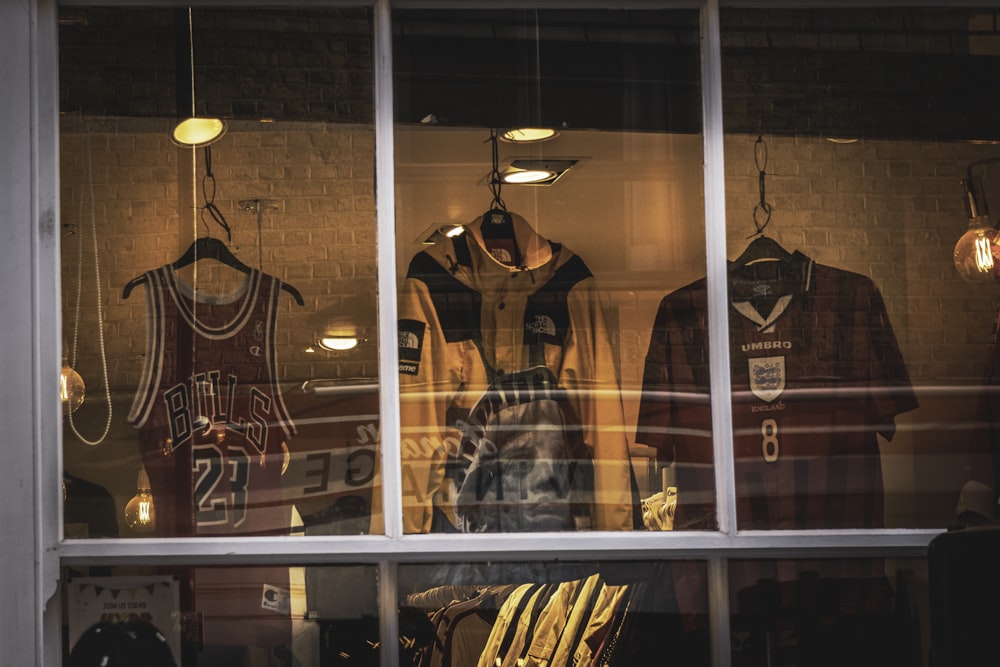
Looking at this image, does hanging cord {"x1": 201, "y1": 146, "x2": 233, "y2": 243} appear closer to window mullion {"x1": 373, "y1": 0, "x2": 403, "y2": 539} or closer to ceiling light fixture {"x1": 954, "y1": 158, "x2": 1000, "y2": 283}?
window mullion {"x1": 373, "y1": 0, "x2": 403, "y2": 539}

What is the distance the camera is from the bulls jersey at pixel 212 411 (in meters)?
3.01

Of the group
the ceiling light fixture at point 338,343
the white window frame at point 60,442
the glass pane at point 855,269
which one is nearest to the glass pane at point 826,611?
the white window frame at point 60,442

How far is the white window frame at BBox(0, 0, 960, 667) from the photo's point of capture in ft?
8.99

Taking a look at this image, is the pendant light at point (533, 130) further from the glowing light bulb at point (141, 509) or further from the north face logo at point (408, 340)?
the glowing light bulb at point (141, 509)

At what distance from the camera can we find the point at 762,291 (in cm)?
318

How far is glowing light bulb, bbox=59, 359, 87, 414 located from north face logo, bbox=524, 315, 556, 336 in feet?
4.39

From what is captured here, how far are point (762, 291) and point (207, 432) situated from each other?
1671mm

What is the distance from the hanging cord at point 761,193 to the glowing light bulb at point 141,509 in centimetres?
190

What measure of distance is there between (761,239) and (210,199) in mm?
1665

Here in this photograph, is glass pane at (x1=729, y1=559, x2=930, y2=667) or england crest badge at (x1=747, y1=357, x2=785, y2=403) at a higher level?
england crest badge at (x1=747, y1=357, x2=785, y2=403)

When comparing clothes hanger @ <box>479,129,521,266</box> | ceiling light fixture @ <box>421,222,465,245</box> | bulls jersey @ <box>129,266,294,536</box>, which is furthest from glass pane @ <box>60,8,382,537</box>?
clothes hanger @ <box>479,129,521,266</box>

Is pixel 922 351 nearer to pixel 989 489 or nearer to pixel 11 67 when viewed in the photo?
pixel 989 489

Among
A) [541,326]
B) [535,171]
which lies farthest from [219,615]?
[535,171]

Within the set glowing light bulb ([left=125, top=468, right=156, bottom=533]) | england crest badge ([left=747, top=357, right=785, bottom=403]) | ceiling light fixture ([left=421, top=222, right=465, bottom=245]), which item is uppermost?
ceiling light fixture ([left=421, top=222, right=465, bottom=245])
